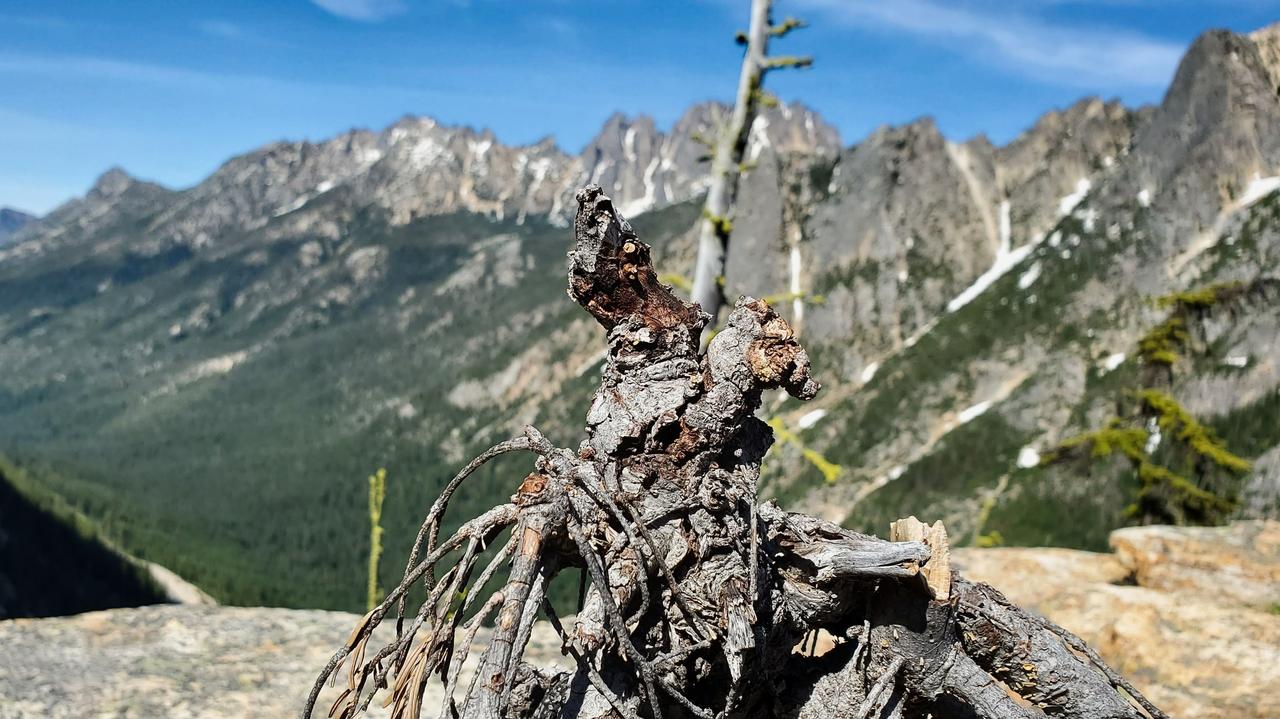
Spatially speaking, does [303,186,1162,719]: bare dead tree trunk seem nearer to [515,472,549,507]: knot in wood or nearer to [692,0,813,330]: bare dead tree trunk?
[515,472,549,507]: knot in wood

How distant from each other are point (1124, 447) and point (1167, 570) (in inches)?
832

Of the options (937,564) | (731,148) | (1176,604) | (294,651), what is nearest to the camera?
(937,564)

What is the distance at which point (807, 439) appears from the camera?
16838 centimetres

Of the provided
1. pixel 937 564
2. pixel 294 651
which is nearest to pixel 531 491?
pixel 937 564

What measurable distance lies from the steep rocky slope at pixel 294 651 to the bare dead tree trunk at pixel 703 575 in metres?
3.58

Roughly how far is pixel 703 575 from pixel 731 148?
9507 mm

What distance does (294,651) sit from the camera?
802 cm

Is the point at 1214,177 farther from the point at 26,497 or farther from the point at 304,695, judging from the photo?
the point at 26,497

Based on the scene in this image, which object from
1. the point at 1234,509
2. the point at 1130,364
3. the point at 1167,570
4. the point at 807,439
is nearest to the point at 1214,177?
the point at 1130,364

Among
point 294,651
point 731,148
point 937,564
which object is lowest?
point 294,651

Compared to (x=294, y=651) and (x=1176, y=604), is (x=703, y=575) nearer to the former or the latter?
(x=294, y=651)

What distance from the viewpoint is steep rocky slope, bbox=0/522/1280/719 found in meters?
6.79

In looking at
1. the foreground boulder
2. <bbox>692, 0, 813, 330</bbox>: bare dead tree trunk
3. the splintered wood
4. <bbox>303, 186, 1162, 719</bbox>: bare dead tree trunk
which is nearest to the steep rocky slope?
the foreground boulder

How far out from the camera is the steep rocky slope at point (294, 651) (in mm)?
6785
